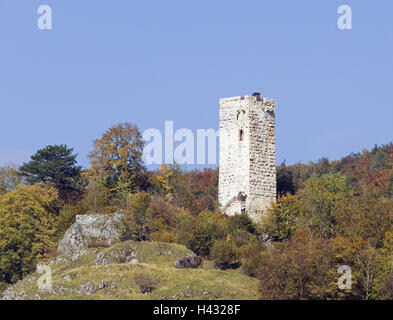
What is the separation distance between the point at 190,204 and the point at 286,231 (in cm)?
808

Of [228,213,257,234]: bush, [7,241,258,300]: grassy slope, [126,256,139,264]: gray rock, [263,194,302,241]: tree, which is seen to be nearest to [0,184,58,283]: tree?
[7,241,258,300]: grassy slope

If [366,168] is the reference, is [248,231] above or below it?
below

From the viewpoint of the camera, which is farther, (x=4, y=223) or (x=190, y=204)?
(x=190, y=204)

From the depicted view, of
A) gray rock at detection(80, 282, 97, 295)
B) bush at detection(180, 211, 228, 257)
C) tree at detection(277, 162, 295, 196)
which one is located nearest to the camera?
gray rock at detection(80, 282, 97, 295)

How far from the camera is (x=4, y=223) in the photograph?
65.1m

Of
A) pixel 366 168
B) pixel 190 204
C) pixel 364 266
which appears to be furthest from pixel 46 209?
pixel 366 168

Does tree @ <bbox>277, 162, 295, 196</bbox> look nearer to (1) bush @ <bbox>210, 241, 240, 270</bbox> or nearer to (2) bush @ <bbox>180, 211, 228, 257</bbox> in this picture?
(2) bush @ <bbox>180, 211, 228, 257</bbox>

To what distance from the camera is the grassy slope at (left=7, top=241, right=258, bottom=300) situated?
5412cm

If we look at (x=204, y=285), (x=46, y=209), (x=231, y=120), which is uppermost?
(x=231, y=120)

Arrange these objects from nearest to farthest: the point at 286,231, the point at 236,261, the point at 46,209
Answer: the point at 236,261 → the point at 286,231 → the point at 46,209

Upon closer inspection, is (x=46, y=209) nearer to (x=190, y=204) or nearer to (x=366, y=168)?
(x=190, y=204)

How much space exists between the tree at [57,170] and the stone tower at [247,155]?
1080cm

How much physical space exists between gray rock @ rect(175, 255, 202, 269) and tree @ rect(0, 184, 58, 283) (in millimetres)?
9356

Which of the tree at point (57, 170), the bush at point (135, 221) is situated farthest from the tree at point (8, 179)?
the bush at point (135, 221)
